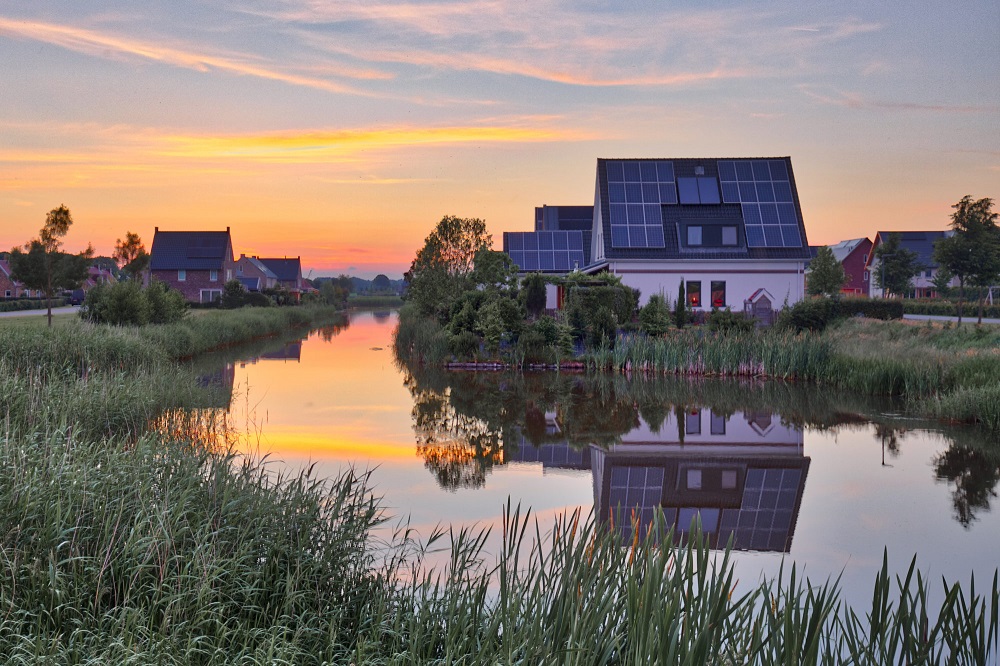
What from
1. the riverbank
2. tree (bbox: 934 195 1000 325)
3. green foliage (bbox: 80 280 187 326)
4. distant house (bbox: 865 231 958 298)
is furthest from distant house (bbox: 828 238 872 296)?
the riverbank

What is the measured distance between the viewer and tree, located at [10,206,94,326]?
1393 inches

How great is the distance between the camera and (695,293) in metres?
34.2

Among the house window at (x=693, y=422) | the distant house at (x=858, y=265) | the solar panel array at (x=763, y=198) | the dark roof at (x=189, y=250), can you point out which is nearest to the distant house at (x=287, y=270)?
the dark roof at (x=189, y=250)

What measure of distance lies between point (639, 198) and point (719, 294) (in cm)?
555

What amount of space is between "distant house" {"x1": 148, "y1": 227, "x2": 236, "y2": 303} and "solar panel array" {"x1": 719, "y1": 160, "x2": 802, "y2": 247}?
4991cm

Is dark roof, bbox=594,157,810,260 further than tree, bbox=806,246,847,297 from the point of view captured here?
No

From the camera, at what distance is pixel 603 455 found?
12789 mm

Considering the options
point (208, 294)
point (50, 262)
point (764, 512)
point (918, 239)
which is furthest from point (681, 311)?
point (918, 239)

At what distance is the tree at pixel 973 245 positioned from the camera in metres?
36.8

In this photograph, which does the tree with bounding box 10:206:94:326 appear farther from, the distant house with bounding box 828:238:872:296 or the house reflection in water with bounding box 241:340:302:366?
the distant house with bounding box 828:238:872:296

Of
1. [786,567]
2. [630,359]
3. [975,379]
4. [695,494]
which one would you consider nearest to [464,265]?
[630,359]

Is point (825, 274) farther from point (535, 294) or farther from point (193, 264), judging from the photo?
point (193, 264)

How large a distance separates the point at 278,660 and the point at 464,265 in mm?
35981

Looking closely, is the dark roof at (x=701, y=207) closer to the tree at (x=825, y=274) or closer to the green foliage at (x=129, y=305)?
the green foliage at (x=129, y=305)
